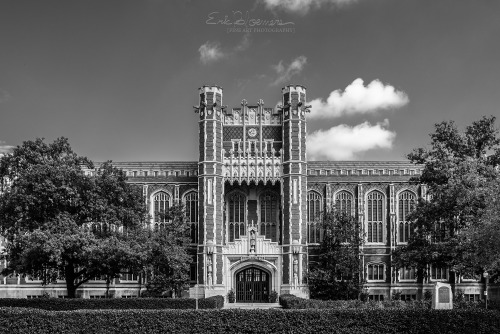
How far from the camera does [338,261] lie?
51312 mm

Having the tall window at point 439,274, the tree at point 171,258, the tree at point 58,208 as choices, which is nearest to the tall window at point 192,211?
the tree at point 171,258

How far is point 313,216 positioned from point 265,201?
14.5 feet

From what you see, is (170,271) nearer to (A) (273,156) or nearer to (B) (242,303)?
(B) (242,303)

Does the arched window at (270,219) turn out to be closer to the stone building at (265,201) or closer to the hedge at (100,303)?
the stone building at (265,201)

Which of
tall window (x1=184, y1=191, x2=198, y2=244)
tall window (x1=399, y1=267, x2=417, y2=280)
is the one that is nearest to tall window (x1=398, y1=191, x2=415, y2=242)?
tall window (x1=399, y1=267, x2=417, y2=280)

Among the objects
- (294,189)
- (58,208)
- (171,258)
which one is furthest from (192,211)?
(58,208)

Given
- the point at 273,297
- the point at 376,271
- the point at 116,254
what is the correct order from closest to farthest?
the point at 116,254 < the point at 273,297 < the point at 376,271

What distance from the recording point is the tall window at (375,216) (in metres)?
56.1

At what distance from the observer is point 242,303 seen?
52.5 m

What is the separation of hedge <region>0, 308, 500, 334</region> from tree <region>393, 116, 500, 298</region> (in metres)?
12.0

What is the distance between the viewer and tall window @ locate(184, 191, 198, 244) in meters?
55.5

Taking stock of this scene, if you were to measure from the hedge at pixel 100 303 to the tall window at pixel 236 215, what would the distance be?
1234 cm

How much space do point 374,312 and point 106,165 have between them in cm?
2088

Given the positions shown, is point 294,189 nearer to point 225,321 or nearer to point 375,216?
point 375,216
